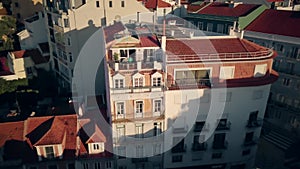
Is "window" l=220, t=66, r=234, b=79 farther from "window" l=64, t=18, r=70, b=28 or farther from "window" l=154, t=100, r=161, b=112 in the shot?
"window" l=64, t=18, r=70, b=28

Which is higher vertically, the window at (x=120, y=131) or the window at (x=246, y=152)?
the window at (x=120, y=131)

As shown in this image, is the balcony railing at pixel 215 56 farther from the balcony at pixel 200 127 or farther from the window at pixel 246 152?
the window at pixel 246 152

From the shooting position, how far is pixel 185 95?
33.5 meters

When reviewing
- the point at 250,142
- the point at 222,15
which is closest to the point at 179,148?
the point at 250,142

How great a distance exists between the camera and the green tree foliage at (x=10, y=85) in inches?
2219

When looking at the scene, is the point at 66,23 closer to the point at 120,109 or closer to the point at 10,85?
the point at 10,85

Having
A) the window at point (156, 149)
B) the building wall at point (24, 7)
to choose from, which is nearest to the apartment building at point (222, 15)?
the window at point (156, 149)

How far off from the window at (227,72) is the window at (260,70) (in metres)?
3.40

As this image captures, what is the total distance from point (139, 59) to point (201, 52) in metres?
8.36

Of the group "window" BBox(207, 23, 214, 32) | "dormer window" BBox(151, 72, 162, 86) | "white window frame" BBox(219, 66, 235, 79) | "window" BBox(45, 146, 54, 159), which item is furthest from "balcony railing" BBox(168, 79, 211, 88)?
"window" BBox(207, 23, 214, 32)

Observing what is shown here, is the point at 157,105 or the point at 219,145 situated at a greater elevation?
the point at 157,105

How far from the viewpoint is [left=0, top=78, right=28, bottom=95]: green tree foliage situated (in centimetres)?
5638

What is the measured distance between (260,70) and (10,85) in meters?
51.9

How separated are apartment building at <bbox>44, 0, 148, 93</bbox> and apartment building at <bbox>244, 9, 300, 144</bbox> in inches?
1074
